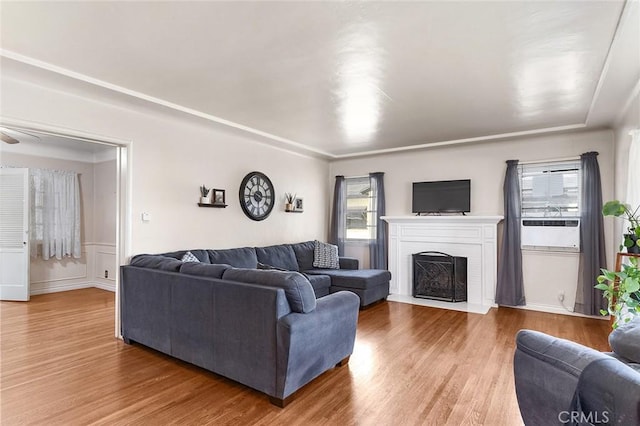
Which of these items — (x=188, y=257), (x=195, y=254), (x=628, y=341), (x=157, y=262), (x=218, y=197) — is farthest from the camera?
(x=218, y=197)

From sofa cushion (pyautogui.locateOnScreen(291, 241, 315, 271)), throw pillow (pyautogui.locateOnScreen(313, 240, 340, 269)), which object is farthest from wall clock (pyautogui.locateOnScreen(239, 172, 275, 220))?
throw pillow (pyautogui.locateOnScreen(313, 240, 340, 269))

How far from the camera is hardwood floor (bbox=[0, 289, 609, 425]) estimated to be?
222cm

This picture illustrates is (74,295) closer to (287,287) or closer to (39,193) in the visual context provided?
(39,193)

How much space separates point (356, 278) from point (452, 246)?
178 centimetres

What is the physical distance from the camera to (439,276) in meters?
5.57

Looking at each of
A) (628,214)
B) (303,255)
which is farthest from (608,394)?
(303,255)

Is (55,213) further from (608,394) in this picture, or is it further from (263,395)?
(608,394)

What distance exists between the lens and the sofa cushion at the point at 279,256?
16.5 feet

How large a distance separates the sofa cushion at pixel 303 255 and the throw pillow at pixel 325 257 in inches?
3.4

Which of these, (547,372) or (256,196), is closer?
(547,372)

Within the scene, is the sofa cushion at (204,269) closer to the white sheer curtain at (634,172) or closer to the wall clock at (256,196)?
the wall clock at (256,196)

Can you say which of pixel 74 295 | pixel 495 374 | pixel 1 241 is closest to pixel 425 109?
pixel 495 374

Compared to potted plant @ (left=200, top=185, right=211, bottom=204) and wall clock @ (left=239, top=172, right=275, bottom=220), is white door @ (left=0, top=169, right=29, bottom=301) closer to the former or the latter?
potted plant @ (left=200, top=185, right=211, bottom=204)

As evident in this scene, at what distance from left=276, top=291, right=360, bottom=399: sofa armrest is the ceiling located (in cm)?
195
